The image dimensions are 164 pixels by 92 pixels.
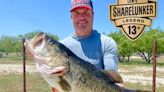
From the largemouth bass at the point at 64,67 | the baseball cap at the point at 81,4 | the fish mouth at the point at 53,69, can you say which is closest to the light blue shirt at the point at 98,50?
the baseball cap at the point at 81,4

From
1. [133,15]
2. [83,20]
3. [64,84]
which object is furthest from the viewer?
[133,15]

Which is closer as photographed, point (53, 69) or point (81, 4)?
point (53, 69)

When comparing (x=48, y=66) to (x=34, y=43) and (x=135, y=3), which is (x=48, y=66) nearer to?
(x=34, y=43)

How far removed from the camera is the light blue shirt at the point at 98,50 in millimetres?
3832

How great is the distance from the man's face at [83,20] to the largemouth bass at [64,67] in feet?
2.55

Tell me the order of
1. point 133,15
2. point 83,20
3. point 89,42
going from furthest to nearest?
point 133,15 < point 89,42 < point 83,20

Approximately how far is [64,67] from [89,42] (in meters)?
1.04

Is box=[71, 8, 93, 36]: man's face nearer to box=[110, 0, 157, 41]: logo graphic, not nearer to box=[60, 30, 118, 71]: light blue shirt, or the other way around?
box=[60, 30, 118, 71]: light blue shirt

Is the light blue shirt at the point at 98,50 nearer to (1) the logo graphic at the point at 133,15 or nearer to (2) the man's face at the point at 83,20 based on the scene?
(2) the man's face at the point at 83,20

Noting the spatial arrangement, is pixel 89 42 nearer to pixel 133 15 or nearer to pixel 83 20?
pixel 83 20

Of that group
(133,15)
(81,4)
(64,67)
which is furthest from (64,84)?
(133,15)

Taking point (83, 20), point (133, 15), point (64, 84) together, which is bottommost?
point (64, 84)

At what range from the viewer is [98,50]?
3861 millimetres

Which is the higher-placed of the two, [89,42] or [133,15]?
[133,15]
